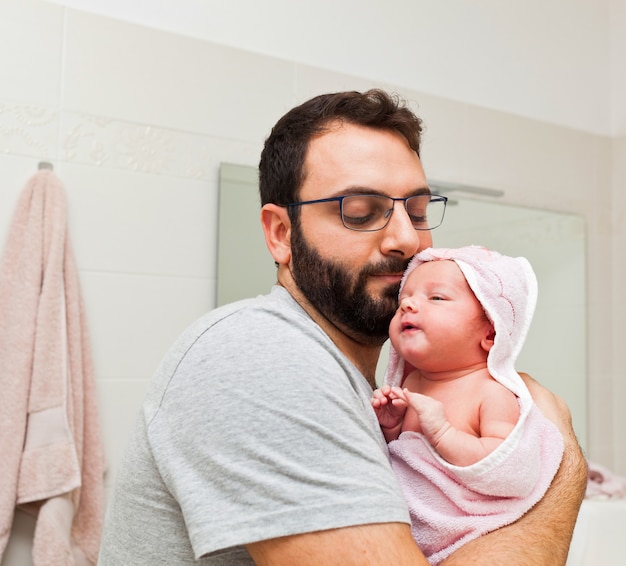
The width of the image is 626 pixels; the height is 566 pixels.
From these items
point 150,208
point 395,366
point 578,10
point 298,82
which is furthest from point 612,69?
point 395,366

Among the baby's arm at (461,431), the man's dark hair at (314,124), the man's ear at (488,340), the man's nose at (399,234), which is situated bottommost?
the baby's arm at (461,431)

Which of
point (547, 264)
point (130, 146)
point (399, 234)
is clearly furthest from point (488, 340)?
point (547, 264)

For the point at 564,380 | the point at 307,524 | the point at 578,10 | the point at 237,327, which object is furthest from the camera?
the point at 578,10

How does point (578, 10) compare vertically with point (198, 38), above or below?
above

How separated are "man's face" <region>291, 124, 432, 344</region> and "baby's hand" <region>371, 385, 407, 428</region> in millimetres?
112

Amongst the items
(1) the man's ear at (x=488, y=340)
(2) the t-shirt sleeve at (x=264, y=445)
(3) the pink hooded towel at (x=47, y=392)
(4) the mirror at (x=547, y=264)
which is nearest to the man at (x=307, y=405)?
(2) the t-shirt sleeve at (x=264, y=445)

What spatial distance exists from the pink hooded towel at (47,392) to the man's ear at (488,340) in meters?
0.94

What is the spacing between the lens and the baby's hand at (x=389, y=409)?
3.25 feet

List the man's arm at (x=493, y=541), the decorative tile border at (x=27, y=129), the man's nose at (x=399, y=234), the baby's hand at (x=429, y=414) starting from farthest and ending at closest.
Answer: the decorative tile border at (x=27, y=129), the man's nose at (x=399, y=234), the baby's hand at (x=429, y=414), the man's arm at (x=493, y=541)

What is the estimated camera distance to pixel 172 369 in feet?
2.79

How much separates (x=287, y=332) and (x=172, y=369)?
14 centimetres

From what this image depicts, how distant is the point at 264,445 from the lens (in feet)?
Answer: 2.43

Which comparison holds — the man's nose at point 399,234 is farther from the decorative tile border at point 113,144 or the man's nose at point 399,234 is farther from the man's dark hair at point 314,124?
the decorative tile border at point 113,144

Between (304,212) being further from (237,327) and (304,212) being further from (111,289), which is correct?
(111,289)
